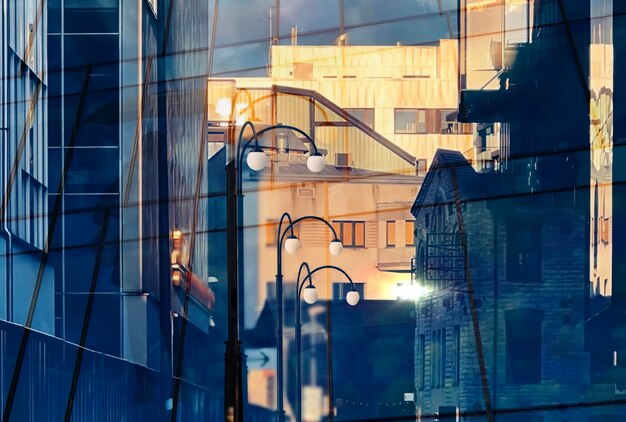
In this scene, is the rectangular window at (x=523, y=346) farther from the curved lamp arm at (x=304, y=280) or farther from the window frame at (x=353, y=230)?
the curved lamp arm at (x=304, y=280)

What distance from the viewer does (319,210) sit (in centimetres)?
730

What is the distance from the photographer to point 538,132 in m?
7.18

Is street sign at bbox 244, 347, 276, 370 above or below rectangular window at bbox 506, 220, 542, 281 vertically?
below

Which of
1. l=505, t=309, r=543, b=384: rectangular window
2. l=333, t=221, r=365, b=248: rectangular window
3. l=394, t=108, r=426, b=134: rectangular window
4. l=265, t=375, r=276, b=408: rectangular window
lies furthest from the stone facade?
l=265, t=375, r=276, b=408: rectangular window

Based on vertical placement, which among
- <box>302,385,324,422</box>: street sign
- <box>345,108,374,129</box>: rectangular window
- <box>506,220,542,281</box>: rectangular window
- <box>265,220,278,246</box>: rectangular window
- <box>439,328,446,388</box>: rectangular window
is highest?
<box>345,108,374,129</box>: rectangular window

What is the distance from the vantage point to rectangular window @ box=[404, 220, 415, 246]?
718 cm

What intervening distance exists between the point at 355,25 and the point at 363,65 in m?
0.29

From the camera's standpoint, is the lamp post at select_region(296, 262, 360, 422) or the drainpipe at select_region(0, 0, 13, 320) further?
the drainpipe at select_region(0, 0, 13, 320)

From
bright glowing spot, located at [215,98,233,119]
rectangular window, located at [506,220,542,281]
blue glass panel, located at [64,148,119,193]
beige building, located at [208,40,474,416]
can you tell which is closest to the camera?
rectangular window, located at [506,220,542,281]

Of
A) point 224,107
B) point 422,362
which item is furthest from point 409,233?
point 224,107

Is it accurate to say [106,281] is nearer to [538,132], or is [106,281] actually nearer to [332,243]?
[332,243]

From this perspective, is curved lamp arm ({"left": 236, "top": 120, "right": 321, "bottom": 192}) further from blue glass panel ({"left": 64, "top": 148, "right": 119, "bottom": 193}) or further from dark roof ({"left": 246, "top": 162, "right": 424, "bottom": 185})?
blue glass panel ({"left": 64, "top": 148, "right": 119, "bottom": 193})

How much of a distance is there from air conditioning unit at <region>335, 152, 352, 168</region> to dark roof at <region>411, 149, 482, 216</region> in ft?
1.72

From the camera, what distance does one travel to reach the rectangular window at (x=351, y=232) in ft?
23.8
